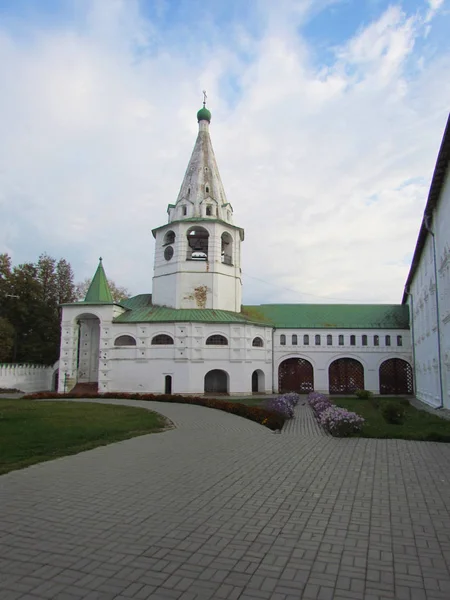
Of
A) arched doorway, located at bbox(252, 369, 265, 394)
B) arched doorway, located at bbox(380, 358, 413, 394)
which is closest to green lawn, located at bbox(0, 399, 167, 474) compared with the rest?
arched doorway, located at bbox(252, 369, 265, 394)

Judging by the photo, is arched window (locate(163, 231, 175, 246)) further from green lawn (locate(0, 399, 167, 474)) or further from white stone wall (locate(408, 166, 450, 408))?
green lawn (locate(0, 399, 167, 474))

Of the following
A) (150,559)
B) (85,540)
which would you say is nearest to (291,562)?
(150,559)

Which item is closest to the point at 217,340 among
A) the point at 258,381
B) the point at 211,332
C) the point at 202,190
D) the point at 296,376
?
the point at 211,332

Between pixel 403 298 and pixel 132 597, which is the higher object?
pixel 403 298

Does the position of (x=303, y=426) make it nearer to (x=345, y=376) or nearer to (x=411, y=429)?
(x=411, y=429)

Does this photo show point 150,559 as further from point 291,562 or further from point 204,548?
point 291,562

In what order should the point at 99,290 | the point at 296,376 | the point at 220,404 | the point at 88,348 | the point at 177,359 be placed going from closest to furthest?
the point at 220,404, the point at 177,359, the point at 99,290, the point at 88,348, the point at 296,376

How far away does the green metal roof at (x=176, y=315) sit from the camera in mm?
33969

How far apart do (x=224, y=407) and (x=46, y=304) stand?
3206cm

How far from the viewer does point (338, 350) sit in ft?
125

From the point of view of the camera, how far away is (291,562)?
4469 mm

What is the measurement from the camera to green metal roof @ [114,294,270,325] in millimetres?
33969

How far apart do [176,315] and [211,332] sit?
304 centimetres

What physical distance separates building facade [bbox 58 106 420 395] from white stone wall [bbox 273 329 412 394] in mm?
84
